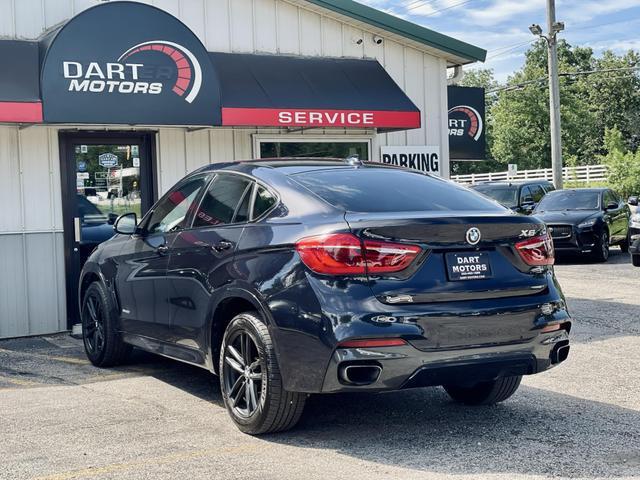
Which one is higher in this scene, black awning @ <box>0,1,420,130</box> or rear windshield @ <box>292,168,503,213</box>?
black awning @ <box>0,1,420,130</box>

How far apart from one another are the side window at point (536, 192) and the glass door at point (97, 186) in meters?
14.1

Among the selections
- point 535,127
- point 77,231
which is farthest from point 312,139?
point 535,127

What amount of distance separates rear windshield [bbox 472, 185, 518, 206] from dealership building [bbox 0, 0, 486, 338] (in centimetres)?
940

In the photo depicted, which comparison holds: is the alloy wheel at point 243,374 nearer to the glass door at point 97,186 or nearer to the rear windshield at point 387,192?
the rear windshield at point 387,192

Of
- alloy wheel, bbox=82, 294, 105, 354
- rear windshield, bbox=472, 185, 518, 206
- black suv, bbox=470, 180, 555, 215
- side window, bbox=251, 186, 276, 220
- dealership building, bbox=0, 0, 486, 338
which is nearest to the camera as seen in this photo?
side window, bbox=251, 186, 276, 220

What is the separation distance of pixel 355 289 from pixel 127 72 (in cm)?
583

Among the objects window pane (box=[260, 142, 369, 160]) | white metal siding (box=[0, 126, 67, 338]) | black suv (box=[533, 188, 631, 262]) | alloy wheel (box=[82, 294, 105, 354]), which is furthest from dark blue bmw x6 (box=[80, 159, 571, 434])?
black suv (box=[533, 188, 631, 262])

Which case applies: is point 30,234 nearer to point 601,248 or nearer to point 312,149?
point 312,149

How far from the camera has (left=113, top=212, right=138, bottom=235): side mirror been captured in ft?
25.3

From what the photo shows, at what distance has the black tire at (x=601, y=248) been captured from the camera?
18.9 metres

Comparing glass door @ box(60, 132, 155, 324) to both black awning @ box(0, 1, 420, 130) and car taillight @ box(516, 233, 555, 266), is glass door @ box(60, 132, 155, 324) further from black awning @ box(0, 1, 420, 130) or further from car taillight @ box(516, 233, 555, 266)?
car taillight @ box(516, 233, 555, 266)

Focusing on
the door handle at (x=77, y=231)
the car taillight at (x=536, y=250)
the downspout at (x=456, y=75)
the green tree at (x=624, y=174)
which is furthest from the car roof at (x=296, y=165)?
the green tree at (x=624, y=174)

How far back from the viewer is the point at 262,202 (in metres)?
6.09

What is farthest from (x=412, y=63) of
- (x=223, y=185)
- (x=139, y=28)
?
(x=223, y=185)
